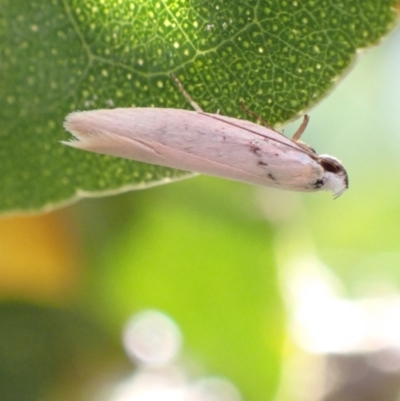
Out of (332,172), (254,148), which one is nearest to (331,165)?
(332,172)

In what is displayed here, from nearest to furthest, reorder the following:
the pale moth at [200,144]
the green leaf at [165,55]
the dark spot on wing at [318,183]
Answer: the green leaf at [165,55]
the pale moth at [200,144]
the dark spot on wing at [318,183]

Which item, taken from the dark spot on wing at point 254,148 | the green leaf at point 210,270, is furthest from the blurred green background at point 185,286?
the dark spot on wing at point 254,148

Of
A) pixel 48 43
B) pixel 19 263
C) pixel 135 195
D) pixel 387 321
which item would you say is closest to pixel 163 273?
pixel 135 195

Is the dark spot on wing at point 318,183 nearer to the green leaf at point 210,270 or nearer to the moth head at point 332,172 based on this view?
the moth head at point 332,172

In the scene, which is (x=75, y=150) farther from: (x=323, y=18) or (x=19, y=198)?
(x=323, y=18)

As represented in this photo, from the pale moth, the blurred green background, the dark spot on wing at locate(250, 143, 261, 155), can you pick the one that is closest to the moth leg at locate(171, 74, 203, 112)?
the pale moth

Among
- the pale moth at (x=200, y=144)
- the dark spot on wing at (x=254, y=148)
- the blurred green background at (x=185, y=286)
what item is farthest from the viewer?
the blurred green background at (x=185, y=286)
